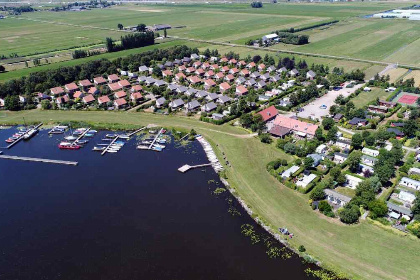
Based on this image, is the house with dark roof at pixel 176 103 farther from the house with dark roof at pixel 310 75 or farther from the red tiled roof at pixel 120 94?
the house with dark roof at pixel 310 75

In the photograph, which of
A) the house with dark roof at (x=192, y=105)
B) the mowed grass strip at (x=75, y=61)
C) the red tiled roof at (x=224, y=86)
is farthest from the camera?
the mowed grass strip at (x=75, y=61)

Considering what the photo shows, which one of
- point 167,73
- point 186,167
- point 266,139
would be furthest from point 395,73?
point 186,167

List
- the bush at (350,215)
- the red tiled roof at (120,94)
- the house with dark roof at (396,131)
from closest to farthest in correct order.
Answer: the bush at (350,215)
the house with dark roof at (396,131)
the red tiled roof at (120,94)

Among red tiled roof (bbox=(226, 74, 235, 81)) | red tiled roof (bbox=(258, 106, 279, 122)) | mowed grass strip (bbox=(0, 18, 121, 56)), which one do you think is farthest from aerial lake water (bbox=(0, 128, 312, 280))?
mowed grass strip (bbox=(0, 18, 121, 56))

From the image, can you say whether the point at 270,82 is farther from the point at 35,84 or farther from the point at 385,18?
the point at 385,18

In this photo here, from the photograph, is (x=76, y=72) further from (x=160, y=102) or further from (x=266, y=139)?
(x=266, y=139)

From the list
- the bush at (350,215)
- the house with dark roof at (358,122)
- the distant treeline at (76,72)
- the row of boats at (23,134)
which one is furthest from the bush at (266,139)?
the distant treeline at (76,72)

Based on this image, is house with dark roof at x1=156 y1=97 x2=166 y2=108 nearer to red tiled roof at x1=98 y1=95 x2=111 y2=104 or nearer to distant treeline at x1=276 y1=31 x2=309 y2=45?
red tiled roof at x1=98 y1=95 x2=111 y2=104
